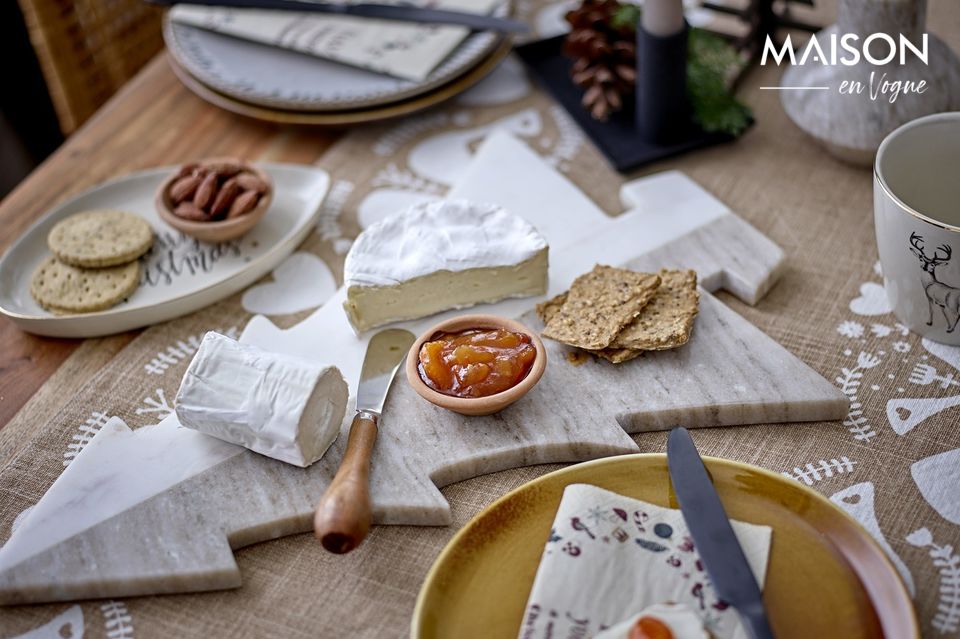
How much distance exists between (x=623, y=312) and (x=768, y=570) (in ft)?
1.72

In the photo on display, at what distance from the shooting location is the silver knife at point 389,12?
233 cm

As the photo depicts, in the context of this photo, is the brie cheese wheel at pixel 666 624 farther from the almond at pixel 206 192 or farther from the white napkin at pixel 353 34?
the white napkin at pixel 353 34

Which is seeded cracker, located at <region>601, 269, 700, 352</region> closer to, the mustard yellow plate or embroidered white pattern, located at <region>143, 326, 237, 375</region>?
the mustard yellow plate

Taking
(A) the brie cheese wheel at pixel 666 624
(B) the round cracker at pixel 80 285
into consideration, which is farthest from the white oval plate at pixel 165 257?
(A) the brie cheese wheel at pixel 666 624

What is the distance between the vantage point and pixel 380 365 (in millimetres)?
1652

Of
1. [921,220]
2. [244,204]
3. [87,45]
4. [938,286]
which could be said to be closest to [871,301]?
[938,286]

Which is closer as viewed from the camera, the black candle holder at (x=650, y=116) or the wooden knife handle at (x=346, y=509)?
the wooden knife handle at (x=346, y=509)

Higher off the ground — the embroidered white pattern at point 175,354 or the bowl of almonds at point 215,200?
the bowl of almonds at point 215,200

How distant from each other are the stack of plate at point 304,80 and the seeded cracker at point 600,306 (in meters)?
0.75

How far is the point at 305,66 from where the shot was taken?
91.7 inches

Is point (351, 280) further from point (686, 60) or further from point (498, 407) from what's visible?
point (686, 60)

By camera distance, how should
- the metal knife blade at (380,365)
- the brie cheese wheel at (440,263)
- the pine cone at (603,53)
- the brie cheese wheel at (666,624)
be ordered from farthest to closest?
the pine cone at (603,53), the brie cheese wheel at (440,263), the metal knife blade at (380,365), the brie cheese wheel at (666,624)

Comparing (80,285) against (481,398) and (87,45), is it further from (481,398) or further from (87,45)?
(87,45)

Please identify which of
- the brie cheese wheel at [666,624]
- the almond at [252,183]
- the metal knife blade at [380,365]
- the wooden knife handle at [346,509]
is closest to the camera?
the brie cheese wheel at [666,624]
